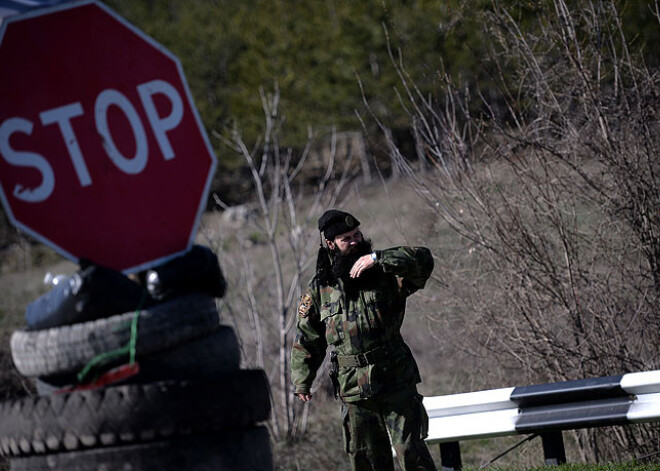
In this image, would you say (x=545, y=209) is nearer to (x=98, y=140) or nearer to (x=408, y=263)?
(x=408, y=263)

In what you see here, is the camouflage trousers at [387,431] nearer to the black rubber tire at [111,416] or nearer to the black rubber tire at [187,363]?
the black rubber tire at [187,363]

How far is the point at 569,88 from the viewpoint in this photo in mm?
6586

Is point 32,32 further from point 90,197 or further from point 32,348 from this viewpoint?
point 32,348

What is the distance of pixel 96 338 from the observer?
2.50 meters

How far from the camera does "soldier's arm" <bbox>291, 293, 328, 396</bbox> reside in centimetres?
505

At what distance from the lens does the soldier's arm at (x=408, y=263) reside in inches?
182

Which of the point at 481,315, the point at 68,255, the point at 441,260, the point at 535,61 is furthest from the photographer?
→ the point at 441,260

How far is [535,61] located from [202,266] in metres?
4.49

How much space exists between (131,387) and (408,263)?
243cm

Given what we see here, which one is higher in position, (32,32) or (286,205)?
(32,32)

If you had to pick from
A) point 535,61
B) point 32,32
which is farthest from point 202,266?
point 535,61

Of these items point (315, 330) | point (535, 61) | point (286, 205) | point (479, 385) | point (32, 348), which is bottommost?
point (479, 385)

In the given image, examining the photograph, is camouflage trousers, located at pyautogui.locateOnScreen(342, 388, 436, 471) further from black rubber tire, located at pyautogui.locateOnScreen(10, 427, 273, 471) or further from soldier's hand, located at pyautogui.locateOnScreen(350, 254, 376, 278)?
black rubber tire, located at pyautogui.locateOnScreen(10, 427, 273, 471)

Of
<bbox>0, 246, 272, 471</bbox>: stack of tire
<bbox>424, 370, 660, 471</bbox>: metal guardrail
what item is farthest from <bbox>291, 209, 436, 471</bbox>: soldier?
<bbox>0, 246, 272, 471</bbox>: stack of tire
